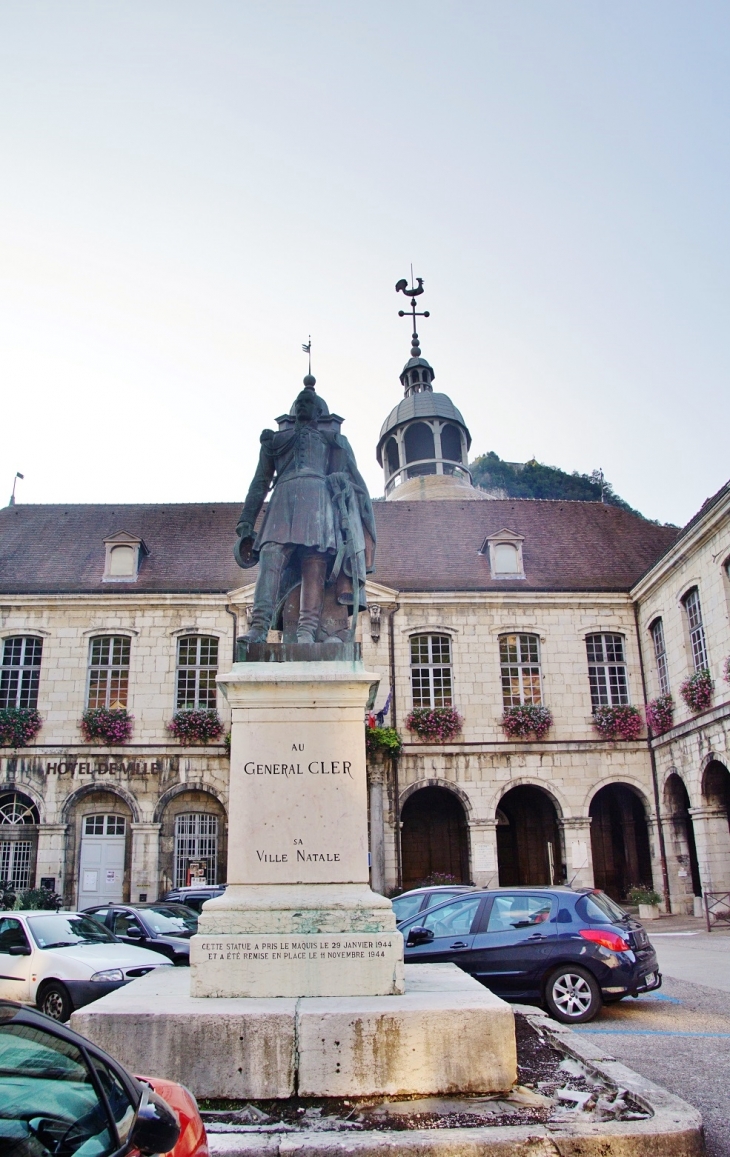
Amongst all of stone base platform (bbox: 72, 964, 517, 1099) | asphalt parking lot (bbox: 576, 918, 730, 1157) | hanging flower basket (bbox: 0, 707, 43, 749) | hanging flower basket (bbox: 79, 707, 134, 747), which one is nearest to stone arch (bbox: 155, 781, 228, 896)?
hanging flower basket (bbox: 79, 707, 134, 747)

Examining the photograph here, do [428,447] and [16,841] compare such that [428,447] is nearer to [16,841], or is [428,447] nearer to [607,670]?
[607,670]

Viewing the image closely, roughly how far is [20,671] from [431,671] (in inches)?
415

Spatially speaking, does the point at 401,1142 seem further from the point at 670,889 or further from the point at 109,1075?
the point at 670,889

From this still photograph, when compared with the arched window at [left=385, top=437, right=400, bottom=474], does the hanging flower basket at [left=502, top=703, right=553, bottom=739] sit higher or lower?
lower

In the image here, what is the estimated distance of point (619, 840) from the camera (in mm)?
23891

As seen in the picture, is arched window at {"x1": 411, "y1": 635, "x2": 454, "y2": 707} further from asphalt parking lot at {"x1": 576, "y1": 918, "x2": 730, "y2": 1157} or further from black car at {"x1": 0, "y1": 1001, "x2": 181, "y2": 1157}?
black car at {"x1": 0, "y1": 1001, "x2": 181, "y2": 1157}

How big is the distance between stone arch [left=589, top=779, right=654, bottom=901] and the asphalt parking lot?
10.2 metres

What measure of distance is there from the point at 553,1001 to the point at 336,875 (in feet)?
14.9

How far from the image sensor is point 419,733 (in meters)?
22.1

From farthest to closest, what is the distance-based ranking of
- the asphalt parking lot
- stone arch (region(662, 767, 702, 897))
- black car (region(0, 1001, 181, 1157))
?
stone arch (region(662, 767, 702, 897)) < the asphalt parking lot < black car (region(0, 1001, 181, 1157))

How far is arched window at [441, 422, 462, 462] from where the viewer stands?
1638 inches

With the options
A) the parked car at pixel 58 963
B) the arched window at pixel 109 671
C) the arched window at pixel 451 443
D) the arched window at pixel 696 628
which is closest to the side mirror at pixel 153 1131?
the parked car at pixel 58 963

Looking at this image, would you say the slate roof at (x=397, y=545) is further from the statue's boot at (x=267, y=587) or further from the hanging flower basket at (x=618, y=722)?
the statue's boot at (x=267, y=587)

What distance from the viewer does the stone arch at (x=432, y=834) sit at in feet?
78.4
